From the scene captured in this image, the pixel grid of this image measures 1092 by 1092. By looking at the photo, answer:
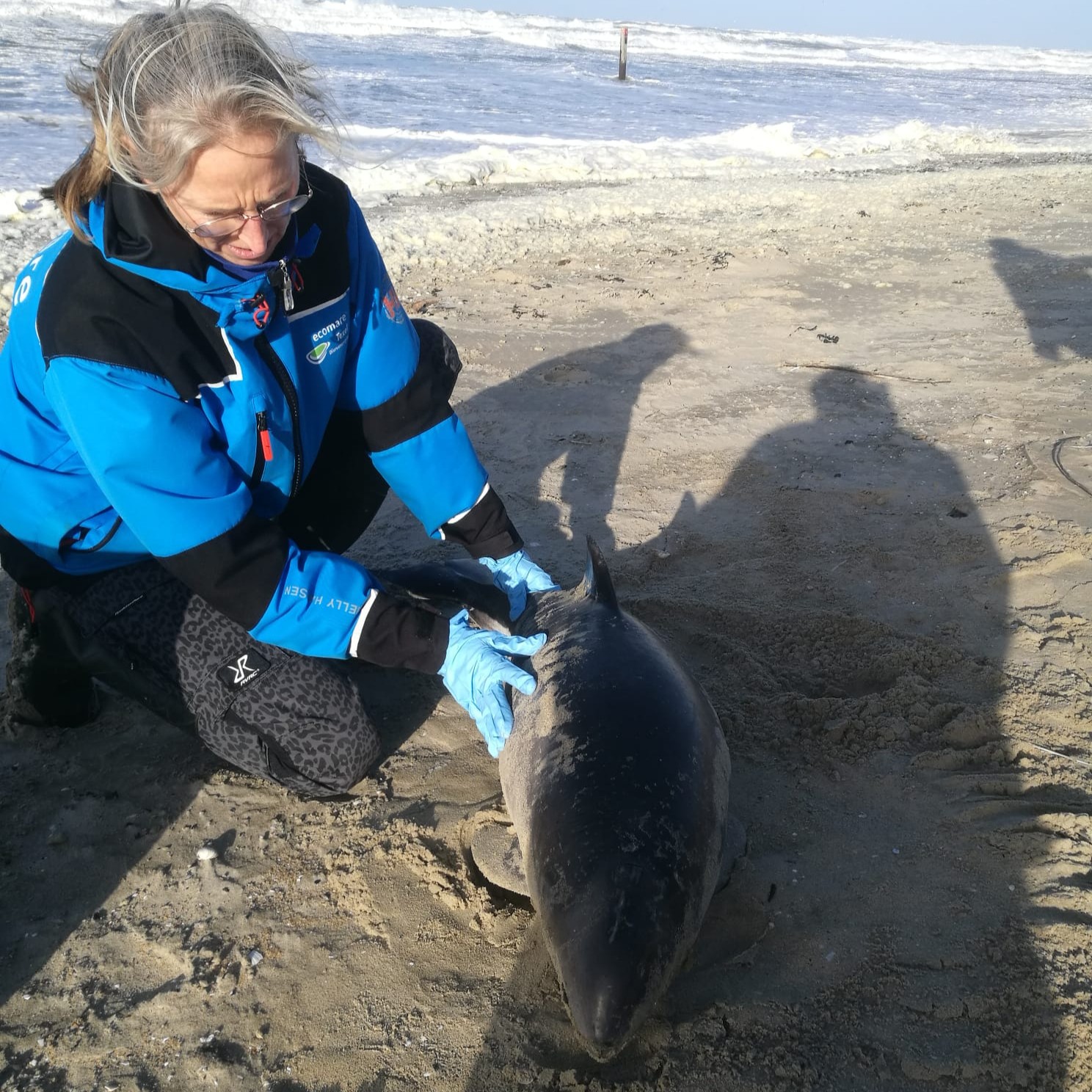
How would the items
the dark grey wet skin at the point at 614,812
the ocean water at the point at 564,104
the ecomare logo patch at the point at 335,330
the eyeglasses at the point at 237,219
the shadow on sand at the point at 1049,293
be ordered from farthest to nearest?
the ocean water at the point at 564,104 < the shadow on sand at the point at 1049,293 < the ecomare logo patch at the point at 335,330 < the eyeglasses at the point at 237,219 < the dark grey wet skin at the point at 614,812

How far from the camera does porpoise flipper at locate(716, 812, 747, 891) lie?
2238mm

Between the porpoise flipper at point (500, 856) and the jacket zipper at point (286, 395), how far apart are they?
1.24 m

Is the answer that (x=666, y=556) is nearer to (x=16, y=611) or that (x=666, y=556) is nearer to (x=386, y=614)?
(x=386, y=614)

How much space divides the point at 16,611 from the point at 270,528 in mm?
1261

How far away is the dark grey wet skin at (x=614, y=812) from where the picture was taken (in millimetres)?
1833

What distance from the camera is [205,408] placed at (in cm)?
241

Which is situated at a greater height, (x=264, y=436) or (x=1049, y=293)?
(x=264, y=436)

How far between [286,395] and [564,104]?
21861mm

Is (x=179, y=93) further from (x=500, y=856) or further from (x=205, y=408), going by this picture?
(x=500, y=856)

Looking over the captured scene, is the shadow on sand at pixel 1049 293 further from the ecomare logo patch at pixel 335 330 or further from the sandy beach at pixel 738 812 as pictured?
the ecomare logo patch at pixel 335 330

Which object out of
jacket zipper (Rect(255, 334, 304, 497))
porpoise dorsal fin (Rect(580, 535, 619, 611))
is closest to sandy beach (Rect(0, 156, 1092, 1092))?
porpoise dorsal fin (Rect(580, 535, 619, 611))

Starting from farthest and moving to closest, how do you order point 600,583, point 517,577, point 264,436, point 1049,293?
point 1049,293 → point 517,577 → point 600,583 → point 264,436

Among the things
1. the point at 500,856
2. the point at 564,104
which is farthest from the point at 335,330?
the point at 564,104

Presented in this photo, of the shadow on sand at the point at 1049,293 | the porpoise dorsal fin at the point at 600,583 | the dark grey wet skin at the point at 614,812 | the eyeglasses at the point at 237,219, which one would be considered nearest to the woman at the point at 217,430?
the eyeglasses at the point at 237,219
